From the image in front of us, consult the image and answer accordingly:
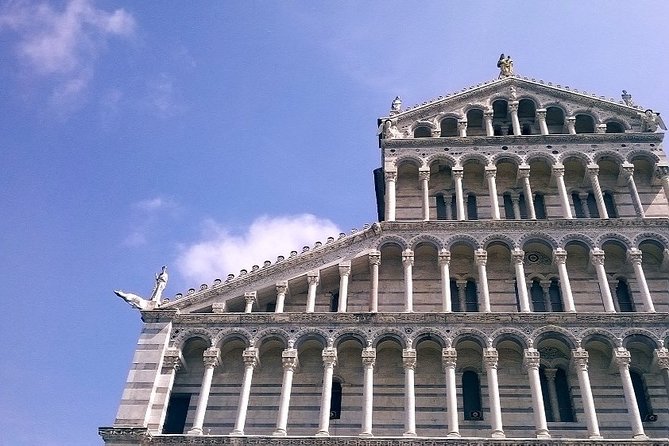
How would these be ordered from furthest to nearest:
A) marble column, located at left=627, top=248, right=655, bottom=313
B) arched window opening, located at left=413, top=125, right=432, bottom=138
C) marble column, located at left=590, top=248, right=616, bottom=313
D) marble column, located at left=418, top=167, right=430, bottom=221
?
arched window opening, located at left=413, top=125, right=432, bottom=138
marble column, located at left=418, top=167, right=430, bottom=221
marble column, located at left=590, top=248, right=616, bottom=313
marble column, located at left=627, top=248, right=655, bottom=313

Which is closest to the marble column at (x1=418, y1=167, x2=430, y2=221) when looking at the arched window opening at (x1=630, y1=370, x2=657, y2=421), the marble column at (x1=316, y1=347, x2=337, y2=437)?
the marble column at (x1=316, y1=347, x2=337, y2=437)

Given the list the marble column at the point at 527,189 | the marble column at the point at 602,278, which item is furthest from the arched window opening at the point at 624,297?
the marble column at the point at 527,189

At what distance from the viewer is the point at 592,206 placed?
22.4 meters

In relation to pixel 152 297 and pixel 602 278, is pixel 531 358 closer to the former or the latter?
pixel 602 278

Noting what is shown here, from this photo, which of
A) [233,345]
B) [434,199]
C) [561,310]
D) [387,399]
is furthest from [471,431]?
[434,199]

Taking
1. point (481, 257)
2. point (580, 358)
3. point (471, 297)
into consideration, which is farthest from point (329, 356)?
point (580, 358)

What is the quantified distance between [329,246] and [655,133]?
10.1 m

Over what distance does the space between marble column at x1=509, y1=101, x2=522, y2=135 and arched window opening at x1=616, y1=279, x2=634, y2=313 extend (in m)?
5.58

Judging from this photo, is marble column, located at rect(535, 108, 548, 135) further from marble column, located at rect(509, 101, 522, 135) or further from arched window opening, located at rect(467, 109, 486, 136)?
arched window opening, located at rect(467, 109, 486, 136)

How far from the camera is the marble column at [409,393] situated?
17366 mm

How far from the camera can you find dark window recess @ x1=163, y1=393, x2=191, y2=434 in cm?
1850

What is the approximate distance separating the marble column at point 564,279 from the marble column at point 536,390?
1613 mm

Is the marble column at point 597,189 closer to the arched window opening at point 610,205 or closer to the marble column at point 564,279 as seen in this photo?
the arched window opening at point 610,205

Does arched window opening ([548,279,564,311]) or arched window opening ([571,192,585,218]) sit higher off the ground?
arched window opening ([571,192,585,218])
